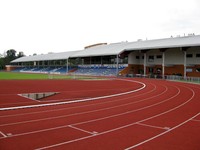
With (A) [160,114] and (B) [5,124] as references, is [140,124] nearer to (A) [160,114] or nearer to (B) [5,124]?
(A) [160,114]

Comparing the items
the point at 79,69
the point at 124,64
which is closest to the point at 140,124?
the point at 124,64

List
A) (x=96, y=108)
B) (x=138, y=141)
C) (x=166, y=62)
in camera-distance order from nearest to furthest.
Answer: (x=138, y=141), (x=96, y=108), (x=166, y=62)

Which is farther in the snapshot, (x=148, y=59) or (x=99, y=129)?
(x=148, y=59)

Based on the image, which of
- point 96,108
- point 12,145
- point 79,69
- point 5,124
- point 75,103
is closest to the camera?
point 12,145

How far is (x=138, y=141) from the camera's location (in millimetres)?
6941

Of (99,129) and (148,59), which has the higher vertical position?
(148,59)

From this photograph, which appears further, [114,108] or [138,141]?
[114,108]

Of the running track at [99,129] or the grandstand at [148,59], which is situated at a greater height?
the grandstand at [148,59]

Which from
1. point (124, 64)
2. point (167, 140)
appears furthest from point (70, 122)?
point (124, 64)

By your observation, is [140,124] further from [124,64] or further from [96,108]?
[124,64]

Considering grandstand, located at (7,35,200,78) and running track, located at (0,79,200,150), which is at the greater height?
grandstand, located at (7,35,200,78)

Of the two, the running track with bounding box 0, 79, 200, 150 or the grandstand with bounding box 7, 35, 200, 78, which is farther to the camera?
the grandstand with bounding box 7, 35, 200, 78

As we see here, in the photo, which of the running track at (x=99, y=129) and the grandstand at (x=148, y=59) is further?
the grandstand at (x=148, y=59)

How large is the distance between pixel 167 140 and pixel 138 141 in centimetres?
92
